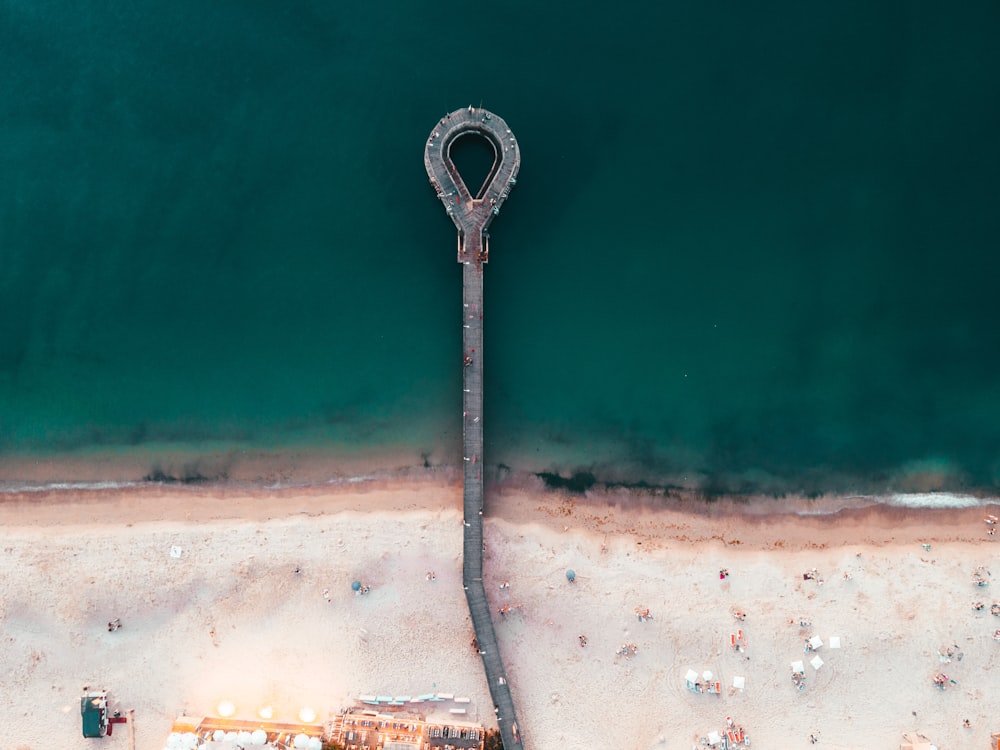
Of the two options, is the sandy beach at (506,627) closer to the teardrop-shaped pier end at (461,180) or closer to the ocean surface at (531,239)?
the ocean surface at (531,239)

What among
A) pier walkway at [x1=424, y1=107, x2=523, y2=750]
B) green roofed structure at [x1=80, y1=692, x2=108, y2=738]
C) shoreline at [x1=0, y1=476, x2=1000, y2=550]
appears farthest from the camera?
shoreline at [x1=0, y1=476, x2=1000, y2=550]

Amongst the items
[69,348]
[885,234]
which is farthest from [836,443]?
[69,348]

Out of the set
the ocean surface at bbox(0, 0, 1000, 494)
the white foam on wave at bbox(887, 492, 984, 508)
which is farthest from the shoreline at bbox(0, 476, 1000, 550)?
the ocean surface at bbox(0, 0, 1000, 494)

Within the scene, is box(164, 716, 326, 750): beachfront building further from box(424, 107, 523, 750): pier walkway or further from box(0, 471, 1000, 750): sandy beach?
box(424, 107, 523, 750): pier walkway

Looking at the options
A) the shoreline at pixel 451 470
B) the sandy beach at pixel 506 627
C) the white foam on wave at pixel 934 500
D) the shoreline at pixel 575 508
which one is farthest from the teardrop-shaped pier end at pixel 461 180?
the white foam on wave at pixel 934 500

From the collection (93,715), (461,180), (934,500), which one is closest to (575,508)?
(461,180)

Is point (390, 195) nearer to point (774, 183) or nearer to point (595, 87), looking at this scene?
point (595, 87)

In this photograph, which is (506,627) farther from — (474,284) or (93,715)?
(93,715)
